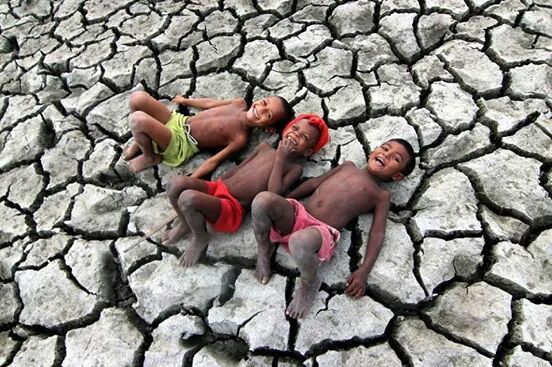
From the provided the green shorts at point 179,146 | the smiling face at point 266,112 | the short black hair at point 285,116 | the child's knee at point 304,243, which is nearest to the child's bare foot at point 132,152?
the green shorts at point 179,146

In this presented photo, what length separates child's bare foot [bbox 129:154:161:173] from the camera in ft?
9.80

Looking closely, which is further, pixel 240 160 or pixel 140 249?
pixel 240 160

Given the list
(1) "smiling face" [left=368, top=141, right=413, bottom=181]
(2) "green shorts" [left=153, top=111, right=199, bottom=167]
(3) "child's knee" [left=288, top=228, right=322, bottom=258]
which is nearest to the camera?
(3) "child's knee" [left=288, top=228, right=322, bottom=258]

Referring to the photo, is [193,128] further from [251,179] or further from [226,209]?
[226,209]

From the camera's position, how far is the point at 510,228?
2551 mm

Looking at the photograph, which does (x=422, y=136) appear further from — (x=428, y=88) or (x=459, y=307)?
(x=459, y=307)

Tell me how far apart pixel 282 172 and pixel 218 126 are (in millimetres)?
476

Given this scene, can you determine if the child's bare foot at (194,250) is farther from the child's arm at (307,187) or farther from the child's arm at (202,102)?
the child's arm at (202,102)

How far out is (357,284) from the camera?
7.84 feet

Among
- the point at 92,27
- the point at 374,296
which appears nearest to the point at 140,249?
the point at 374,296

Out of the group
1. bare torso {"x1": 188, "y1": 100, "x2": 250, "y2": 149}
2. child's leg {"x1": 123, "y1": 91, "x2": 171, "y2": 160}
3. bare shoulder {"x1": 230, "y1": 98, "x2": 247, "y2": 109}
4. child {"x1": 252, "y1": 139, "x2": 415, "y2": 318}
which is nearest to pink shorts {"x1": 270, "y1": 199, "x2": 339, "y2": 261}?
child {"x1": 252, "y1": 139, "x2": 415, "y2": 318}

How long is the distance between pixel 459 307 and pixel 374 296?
34 cm

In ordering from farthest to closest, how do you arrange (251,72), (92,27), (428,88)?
(92,27)
(251,72)
(428,88)

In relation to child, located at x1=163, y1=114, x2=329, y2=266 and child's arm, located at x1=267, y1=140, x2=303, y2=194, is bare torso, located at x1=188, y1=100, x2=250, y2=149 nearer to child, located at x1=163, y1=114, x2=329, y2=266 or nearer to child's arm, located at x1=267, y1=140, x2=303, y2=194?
child, located at x1=163, y1=114, x2=329, y2=266
